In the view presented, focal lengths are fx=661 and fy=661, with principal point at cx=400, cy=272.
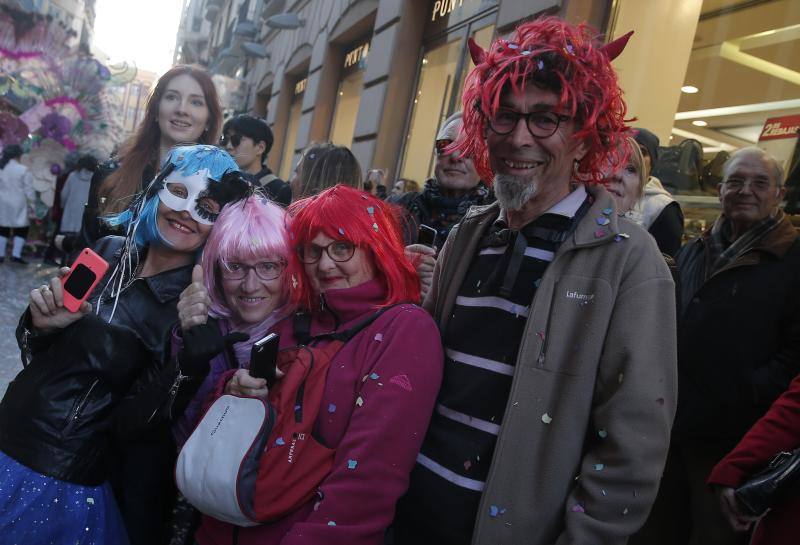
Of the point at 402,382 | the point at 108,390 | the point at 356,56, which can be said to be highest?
the point at 356,56

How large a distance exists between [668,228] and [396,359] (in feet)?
6.85

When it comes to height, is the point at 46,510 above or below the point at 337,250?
below

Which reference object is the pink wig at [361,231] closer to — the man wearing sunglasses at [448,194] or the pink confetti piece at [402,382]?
the pink confetti piece at [402,382]

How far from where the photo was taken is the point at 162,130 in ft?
9.82

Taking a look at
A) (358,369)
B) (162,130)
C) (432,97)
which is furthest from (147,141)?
(432,97)

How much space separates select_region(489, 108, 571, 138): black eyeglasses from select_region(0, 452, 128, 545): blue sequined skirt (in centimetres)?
152

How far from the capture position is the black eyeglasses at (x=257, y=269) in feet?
6.37

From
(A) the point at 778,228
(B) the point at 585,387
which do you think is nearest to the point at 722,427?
(A) the point at 778,228

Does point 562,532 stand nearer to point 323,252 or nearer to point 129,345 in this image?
point 323,252

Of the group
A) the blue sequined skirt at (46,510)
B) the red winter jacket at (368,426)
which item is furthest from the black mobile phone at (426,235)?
the blue sequined skirt at (46,510)

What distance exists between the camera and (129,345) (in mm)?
1901

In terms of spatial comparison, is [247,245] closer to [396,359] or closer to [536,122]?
[396,359]

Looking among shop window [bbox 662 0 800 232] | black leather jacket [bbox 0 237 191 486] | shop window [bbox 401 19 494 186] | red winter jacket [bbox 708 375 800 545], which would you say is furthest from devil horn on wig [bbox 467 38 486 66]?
shop window [bbox 401 19 494 186]

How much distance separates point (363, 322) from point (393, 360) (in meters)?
0.17
